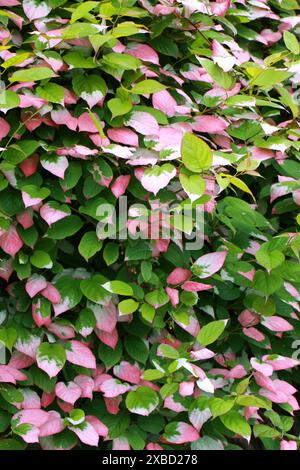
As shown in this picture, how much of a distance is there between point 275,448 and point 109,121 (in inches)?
36.9

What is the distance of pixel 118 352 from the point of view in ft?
4.99

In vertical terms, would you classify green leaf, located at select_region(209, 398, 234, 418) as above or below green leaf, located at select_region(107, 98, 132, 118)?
below

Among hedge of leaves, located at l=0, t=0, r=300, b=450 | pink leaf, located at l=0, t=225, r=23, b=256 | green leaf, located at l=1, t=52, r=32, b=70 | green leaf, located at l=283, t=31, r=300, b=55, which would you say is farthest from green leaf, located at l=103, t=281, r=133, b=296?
green leaf, located at l=283, t=31, r=300, b=55

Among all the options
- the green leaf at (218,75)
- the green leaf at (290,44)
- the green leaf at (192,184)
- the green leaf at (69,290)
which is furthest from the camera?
the green leaf at (290,44)

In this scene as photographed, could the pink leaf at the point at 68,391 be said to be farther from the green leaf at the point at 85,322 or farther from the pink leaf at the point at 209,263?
the pink leaf at the point at 209,263

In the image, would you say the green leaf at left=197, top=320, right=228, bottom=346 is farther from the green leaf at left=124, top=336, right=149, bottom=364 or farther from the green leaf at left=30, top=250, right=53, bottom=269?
the green leaf at left=30, top=250, right=53, bottom=269

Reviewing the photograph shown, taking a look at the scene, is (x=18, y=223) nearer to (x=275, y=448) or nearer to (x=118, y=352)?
(x=118, y=352)

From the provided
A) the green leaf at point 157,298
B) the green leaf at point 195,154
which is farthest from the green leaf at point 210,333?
the green leaf at point 195,154

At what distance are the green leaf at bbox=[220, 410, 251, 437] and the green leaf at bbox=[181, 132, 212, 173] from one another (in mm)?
581

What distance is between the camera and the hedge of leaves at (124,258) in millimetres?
1439

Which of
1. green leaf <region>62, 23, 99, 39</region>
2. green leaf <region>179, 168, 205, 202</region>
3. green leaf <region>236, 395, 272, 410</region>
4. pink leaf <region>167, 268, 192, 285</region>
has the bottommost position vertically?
green leaf <region>236, 395, 272, 410</region>

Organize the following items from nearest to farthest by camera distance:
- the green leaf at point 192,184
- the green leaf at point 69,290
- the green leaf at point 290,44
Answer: the green leaf at point 192,184
the green leaf at point 69,290
the green leaf at point 290,44

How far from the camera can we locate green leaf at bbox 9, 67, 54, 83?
1.41 meters

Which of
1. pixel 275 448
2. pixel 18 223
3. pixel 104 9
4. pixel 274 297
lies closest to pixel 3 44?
pixel 104 9
